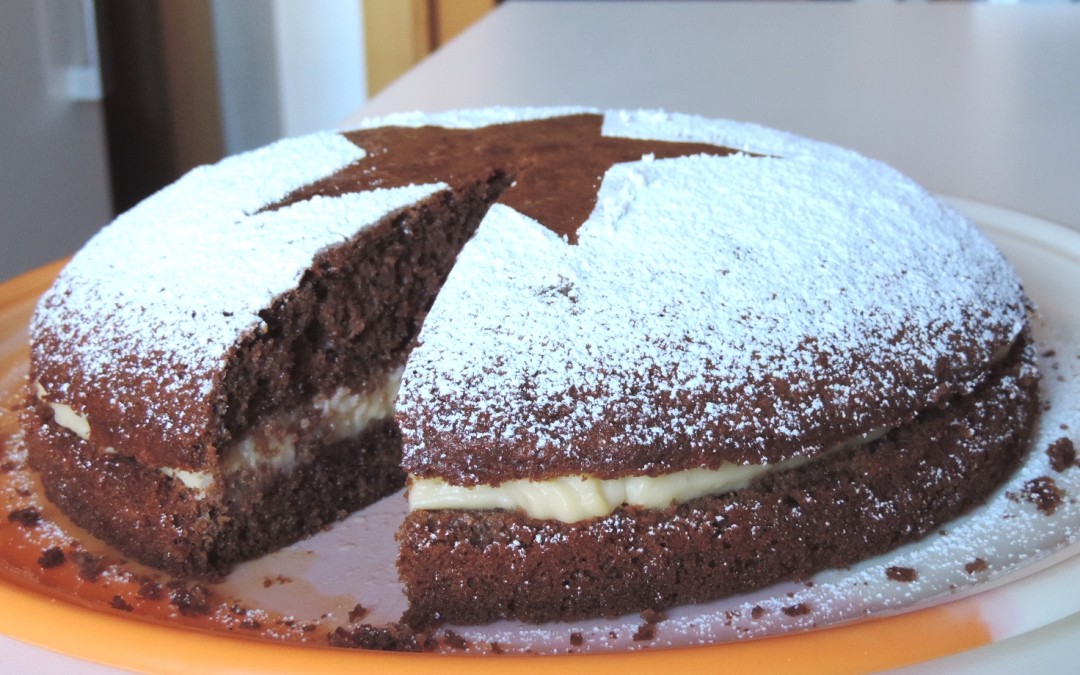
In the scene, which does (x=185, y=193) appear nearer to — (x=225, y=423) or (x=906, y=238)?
(x=225, y=423)

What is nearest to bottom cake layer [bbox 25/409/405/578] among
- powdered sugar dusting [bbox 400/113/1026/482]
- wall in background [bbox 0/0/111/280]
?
powdered sugar dusting [bbox 400/113/1026/482]

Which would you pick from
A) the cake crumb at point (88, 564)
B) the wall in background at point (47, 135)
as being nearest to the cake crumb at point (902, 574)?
the cake crumb at point (88, 564)

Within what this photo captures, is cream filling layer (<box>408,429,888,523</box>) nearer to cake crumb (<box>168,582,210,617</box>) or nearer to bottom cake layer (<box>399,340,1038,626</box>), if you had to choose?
bottom cake layer (<box>399,340,1038,626</box>)

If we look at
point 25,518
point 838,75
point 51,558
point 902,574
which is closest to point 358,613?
point 51,558

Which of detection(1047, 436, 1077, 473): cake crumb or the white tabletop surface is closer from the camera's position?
detection(1047, 436, 1077, 473): cake crumb

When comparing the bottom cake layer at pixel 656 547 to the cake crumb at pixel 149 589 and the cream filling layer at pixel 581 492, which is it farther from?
the cake crumb at pixel 149 589

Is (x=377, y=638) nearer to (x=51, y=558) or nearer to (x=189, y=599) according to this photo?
(x=189, y=599)

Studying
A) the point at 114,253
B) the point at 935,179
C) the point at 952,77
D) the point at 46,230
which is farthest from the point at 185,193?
the point at 952,77
